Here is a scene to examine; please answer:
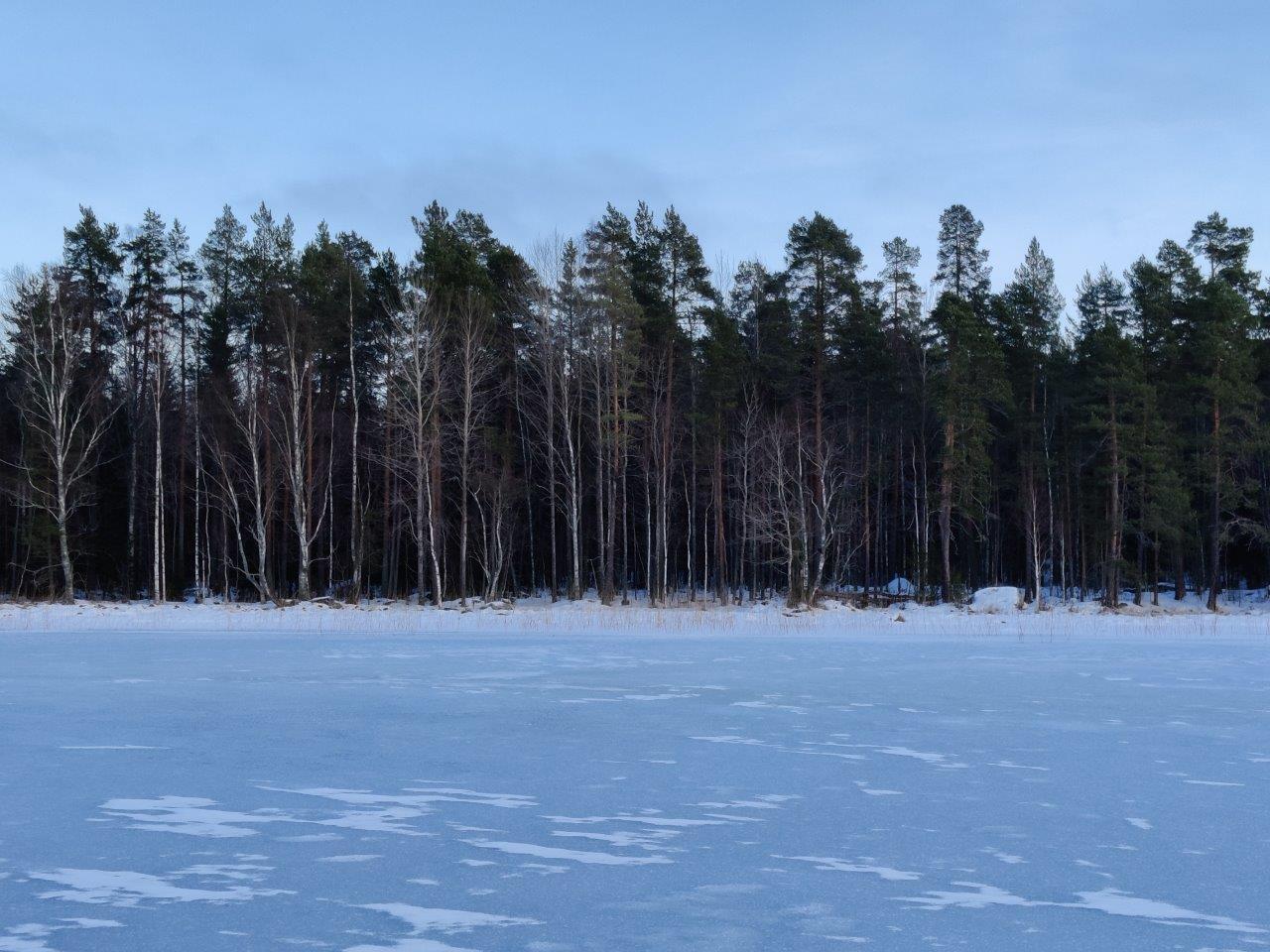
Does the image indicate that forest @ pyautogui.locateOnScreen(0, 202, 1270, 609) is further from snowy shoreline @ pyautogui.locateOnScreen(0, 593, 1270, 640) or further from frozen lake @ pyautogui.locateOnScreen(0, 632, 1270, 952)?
frozen lake @ pyautogui.locateOnScreen(0, 632, 1270, 952)

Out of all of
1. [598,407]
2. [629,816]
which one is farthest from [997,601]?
[629,816]

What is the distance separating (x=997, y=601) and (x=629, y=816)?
30.5 m

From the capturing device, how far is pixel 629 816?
19.2 feet

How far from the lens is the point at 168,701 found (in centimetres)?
1084

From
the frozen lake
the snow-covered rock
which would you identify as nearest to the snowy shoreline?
the snow-covered rock

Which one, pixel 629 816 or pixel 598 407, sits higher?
pixel 598 407

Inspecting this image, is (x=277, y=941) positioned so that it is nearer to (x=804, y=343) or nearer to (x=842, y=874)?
(x=842, y=874)

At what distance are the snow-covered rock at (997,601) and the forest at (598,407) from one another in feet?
5.97

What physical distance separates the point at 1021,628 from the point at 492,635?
13815 millimetres

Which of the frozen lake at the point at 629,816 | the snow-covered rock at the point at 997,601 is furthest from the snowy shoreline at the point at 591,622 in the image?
the frozen lake at the point at 629,816

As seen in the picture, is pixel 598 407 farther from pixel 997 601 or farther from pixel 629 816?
pixel 629 816

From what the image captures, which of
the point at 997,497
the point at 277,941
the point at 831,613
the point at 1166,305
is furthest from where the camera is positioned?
the point at 997,497

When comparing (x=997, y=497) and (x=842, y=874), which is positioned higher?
(x=997, y=497)

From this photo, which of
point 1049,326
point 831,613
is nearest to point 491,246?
point 831,613
